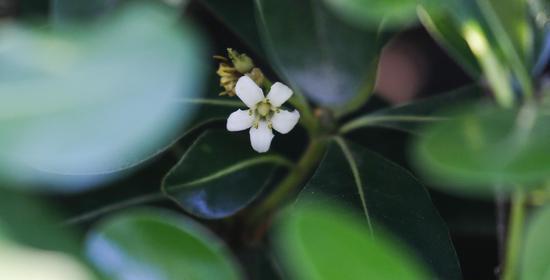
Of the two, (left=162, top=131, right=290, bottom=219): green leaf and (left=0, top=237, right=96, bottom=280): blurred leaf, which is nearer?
(left=0, top=237, right=96, bottom=280): blurred leaf

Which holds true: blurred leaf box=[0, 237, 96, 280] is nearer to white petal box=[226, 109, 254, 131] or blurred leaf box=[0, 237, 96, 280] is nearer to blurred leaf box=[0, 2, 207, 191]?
blurred leaf box=[0, 2, 207, 191]

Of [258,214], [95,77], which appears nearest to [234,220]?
[258,214]

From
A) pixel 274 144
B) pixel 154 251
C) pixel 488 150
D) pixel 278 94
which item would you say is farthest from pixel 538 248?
pixel 274 144

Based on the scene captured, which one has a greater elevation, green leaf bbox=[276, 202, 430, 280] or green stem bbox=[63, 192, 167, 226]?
green leaf bbox=[276, 202, 430, 280]

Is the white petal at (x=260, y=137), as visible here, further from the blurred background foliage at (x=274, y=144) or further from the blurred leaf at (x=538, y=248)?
the blurred leaf at (x=538, y=248)

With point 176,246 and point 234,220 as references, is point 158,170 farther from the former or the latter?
point 176,246

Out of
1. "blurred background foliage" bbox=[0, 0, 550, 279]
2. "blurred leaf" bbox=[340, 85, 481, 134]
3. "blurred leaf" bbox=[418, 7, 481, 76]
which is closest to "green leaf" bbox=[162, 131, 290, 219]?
"blurred background foliage" bbox=[0, 0, 550, 279]
